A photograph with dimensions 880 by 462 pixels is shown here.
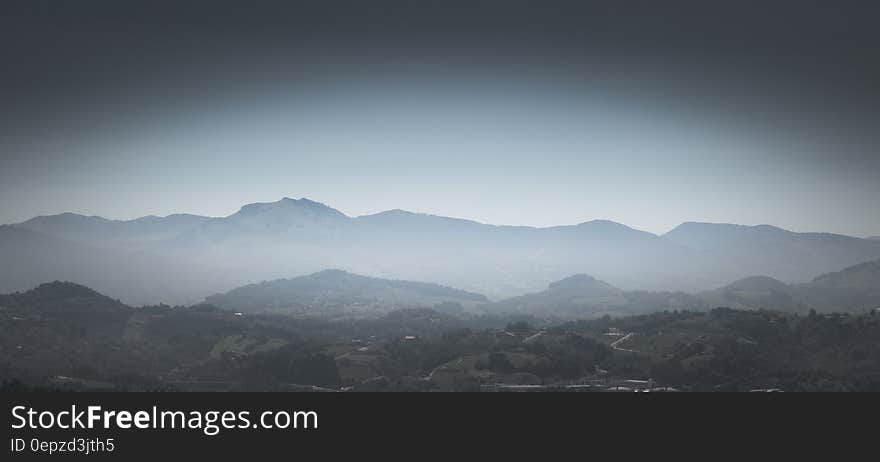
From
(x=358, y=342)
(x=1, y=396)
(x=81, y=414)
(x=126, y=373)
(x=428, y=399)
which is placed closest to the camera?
(x=428, y=399)

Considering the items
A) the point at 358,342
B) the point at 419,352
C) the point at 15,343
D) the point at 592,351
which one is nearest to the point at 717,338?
the point at 592,351

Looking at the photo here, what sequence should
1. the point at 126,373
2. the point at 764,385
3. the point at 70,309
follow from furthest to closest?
1. the point at 70,309
2. the point at 126,373
3. the point at 764,385

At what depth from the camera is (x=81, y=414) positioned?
1838 centimetres

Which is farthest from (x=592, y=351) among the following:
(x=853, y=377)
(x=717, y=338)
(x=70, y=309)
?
(x=70, y=309)

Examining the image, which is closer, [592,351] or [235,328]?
[592,351]

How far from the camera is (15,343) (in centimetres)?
9812

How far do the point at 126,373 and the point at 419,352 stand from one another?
3679 cm

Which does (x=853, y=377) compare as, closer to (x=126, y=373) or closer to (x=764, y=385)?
(x=764, y=385)

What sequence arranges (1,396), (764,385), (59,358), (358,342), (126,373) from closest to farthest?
(1,396), (764,385), (126,373), (59,358), (358,342)

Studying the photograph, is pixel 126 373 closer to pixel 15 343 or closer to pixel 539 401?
pixel 15 343

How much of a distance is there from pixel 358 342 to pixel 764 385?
2358 inches

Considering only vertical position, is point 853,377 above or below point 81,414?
below

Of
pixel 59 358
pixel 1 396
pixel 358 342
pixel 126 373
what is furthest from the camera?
pixel 358 342

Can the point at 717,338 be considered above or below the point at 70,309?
below
